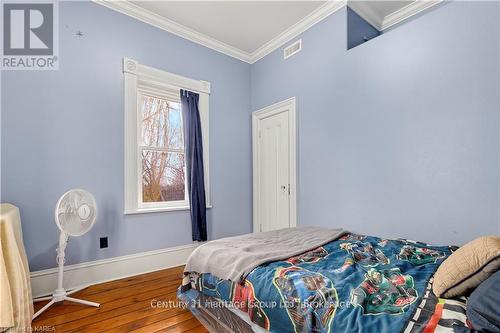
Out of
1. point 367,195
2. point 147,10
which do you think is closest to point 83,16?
point 147,10

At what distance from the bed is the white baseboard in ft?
3.90

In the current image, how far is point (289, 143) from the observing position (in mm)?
3307

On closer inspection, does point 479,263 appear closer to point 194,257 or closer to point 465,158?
point 465,158

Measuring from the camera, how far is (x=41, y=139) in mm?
2275

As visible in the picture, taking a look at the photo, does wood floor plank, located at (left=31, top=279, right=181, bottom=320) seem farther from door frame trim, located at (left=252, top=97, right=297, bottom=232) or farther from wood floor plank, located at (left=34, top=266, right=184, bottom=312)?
door frame trim, located at (left=252, top=97, right=297, bottom=232)

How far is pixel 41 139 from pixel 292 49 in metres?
2.99

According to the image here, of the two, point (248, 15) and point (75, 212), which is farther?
point (248, 15)

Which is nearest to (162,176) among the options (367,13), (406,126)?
(406,126)

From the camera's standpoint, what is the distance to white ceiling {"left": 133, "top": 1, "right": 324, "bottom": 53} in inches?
108

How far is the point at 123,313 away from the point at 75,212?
91 centimetres

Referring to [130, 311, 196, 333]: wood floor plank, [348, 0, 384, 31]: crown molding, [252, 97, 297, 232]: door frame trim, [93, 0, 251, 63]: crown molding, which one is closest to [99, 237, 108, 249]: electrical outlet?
[130, 311, 196, 333]: wood floor plank

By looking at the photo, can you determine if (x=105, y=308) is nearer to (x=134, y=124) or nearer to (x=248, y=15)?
(x=134, y=124)

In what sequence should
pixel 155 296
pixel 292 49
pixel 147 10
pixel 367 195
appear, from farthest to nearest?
pixel 292 49, pixel 147 10, pixel 367 195, pixel 155 296

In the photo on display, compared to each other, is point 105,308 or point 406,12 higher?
point 406,12
